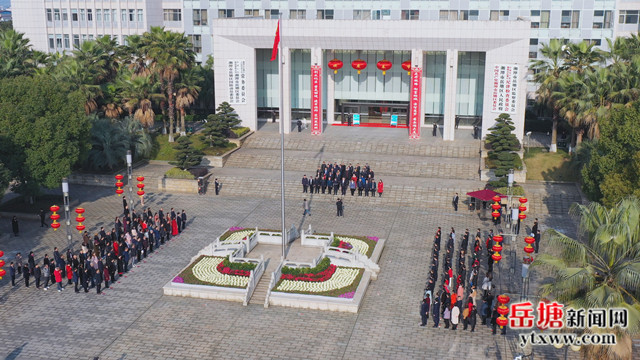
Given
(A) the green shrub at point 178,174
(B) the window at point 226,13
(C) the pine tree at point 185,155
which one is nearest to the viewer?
(A) the green shrub at point 178,174

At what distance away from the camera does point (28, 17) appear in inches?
3054

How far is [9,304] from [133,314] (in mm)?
5638

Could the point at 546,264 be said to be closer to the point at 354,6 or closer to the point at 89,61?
the point at 89,61

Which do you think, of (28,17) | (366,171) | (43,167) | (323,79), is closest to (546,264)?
(366,171)

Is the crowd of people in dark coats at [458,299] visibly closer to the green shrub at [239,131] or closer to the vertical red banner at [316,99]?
the vertical red banner at [316,99]

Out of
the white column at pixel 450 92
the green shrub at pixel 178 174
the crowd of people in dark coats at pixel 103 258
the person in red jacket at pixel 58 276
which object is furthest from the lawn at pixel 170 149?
the person in red jacket at pixel 58 276

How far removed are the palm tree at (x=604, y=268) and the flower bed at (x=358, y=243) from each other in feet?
46.9

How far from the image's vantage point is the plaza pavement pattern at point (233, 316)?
24.0 meters

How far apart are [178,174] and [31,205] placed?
9467 millimetres

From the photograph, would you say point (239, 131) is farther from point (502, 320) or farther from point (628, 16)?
point (628, 16)

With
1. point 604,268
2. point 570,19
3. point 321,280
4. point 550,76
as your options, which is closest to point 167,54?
point 321,280

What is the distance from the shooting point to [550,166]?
154 feet

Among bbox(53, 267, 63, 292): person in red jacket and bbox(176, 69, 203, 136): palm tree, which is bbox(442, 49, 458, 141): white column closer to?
bbox(176, 69, 203, 136): palm tree

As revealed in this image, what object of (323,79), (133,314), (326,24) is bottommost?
(133,314)
